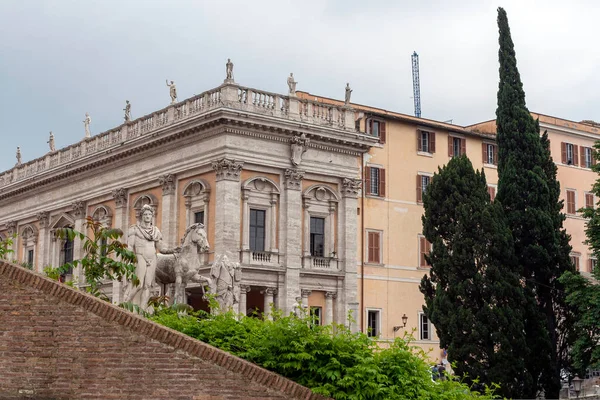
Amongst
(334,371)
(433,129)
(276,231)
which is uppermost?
(433,129)

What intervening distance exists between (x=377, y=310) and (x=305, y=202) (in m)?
6.24

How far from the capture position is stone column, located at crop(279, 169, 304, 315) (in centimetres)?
4284

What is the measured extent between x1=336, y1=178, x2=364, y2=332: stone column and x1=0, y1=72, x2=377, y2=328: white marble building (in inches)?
1.8

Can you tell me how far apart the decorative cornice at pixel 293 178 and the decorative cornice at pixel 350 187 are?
8.11ft

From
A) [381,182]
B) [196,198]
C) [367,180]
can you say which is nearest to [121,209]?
[196,198]

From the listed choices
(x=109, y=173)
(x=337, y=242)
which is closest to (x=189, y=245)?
(x=337, y=242)

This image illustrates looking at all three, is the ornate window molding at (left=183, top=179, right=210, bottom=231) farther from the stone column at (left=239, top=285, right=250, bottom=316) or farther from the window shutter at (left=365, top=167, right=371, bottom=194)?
the window shutter at (left=365, top=167, right=371, bottom=194)

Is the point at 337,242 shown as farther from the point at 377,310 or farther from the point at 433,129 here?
the point at 433,129

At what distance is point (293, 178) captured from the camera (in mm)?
43906

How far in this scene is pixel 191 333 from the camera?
16.2 m

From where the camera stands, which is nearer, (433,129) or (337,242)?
(337,242)

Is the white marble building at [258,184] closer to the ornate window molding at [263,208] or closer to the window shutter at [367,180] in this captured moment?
the ornate window molding at [263,208]

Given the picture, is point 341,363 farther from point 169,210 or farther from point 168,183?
point 168,183

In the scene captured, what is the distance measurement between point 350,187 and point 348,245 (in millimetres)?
2654
